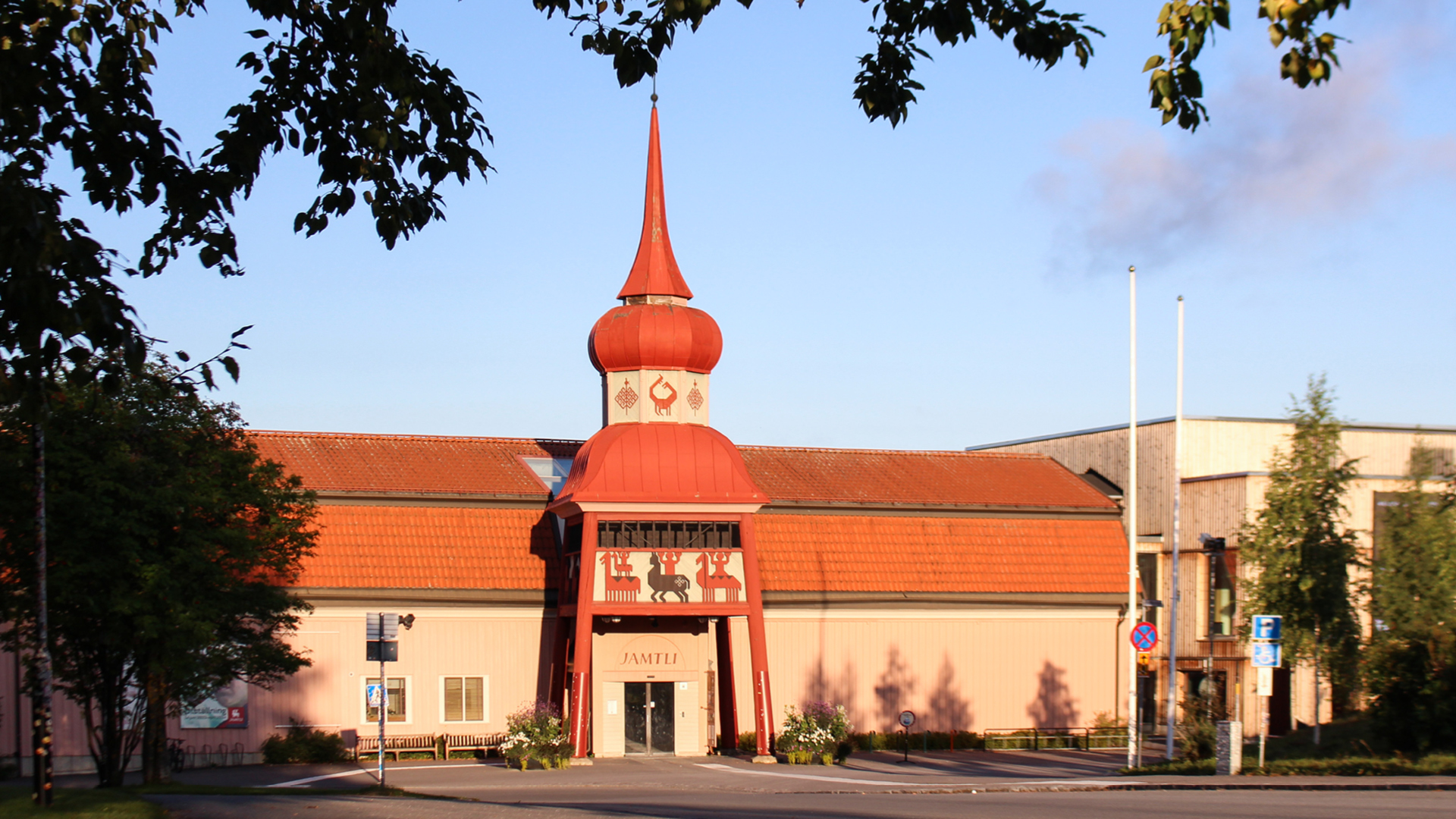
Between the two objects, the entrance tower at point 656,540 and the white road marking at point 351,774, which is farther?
the entrance tower at point 656,540

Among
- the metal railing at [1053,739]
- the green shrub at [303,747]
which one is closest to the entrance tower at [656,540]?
the green shrub at [303,747]

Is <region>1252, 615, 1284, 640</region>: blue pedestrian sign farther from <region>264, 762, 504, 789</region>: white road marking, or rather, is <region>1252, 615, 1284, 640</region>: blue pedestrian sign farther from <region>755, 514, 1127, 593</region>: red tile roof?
<region>264, 762, 504, 789</region>: white road marking

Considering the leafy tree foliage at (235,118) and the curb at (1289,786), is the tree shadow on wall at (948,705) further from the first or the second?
the leafy tree foliage at (235,118)

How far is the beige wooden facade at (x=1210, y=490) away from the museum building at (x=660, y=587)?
2.62 metres

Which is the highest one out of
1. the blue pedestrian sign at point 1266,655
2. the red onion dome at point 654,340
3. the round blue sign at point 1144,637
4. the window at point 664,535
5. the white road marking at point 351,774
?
the red onion dome at point 654,340

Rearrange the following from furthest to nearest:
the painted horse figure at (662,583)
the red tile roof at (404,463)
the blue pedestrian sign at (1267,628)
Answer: the red tile roof at (404,463)
the painted horse figure at (662,583)
the blue pedestrian sign at (1267,628)

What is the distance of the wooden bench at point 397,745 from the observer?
38.4 m

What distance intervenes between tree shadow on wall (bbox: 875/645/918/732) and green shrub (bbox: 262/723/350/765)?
14716 millimetres

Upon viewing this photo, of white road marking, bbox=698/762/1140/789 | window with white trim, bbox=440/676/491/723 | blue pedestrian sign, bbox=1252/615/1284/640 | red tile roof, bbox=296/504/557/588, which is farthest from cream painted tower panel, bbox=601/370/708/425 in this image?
blue pedestrian sign, bbox=1252/615/1284/640

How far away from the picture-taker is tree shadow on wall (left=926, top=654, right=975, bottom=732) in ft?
142

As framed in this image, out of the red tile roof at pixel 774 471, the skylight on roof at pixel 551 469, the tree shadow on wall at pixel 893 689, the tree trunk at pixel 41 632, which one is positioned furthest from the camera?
the tree shadow on wall at pixel 893 689

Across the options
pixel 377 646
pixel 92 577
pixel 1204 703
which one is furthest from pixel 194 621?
pixel 1204 703

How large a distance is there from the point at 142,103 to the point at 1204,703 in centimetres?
3198

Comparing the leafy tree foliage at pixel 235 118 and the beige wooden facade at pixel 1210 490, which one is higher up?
the leafy tree foliage at pixel 235 118
